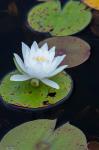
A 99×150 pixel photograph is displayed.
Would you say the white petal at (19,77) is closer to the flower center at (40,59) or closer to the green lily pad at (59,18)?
the flower center at (40,59)

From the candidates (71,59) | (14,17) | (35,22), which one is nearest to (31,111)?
(71,59)

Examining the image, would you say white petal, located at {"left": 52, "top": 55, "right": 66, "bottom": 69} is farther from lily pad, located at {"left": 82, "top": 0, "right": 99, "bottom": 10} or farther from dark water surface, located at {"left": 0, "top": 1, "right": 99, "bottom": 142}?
lily pad, located at {"left": 82, "top": 0, "right": 99, "bottom": 10}

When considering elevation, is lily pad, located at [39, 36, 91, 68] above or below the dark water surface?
above

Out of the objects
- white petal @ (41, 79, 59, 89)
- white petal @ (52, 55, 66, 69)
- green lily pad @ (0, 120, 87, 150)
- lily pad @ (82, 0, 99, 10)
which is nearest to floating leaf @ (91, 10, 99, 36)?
lily pad @ (82, 0, 99, 10)

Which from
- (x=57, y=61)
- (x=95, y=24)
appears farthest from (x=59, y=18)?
(x=57, y=61)

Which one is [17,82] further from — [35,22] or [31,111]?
[35,22]

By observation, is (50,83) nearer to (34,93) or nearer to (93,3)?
(34,93)
